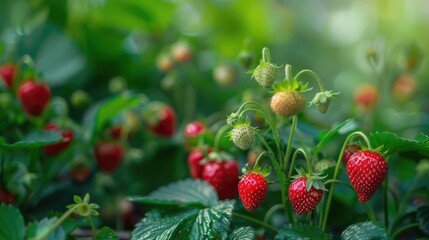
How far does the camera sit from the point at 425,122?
1292mm

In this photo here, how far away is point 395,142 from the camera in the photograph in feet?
2.81

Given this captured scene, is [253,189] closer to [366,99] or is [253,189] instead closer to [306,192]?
[306,192]

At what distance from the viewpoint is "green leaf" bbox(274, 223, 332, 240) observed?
828 mm

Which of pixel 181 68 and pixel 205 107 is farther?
pixel 205 107

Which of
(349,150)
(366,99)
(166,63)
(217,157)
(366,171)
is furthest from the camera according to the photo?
(366,99)

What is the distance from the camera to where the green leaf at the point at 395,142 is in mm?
838

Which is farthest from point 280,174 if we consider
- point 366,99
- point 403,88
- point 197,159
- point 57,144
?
point 403,88

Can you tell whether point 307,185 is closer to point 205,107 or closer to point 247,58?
point 247,58

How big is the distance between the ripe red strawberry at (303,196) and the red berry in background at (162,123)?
1.84 feet

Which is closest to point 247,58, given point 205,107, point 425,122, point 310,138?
point 310,138

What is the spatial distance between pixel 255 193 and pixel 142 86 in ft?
3.14

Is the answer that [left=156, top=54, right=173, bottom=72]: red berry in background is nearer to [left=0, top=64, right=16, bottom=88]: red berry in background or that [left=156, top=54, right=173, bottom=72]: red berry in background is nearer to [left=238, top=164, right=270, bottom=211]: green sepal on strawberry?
[left=0, top=64, right=16, bottom=88]: red berry in background

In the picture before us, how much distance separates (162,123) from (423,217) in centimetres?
63

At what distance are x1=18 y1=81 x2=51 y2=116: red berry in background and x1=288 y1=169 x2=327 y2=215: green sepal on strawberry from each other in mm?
567
